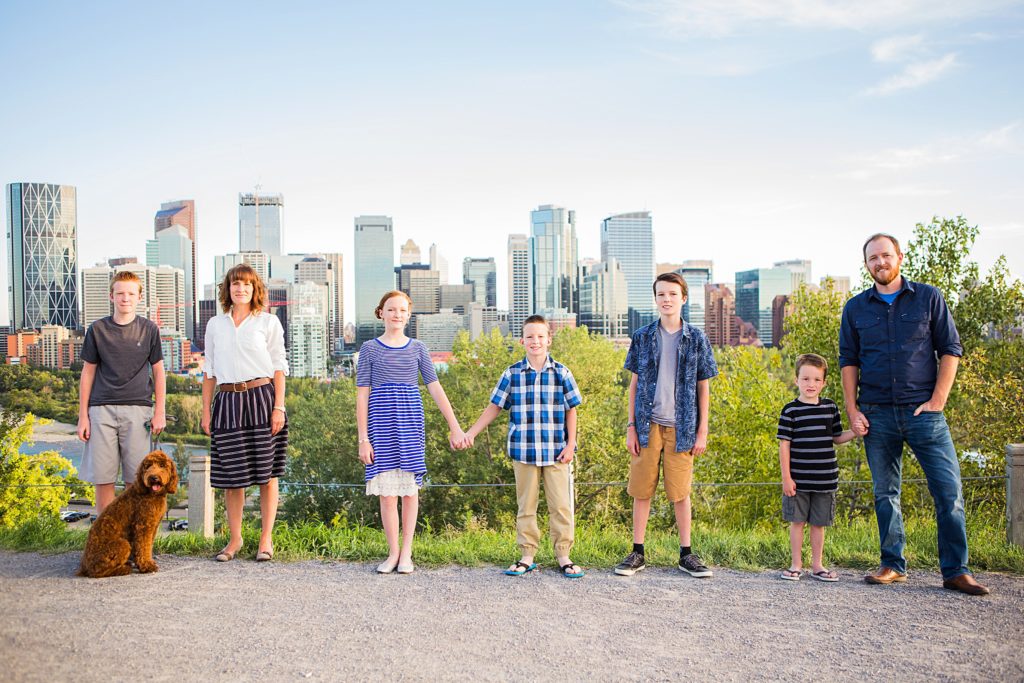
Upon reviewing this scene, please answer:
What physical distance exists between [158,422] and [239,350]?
0.82 m

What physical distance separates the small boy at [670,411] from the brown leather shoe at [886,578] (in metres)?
0.92

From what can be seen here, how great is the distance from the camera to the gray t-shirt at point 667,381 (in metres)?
4.62

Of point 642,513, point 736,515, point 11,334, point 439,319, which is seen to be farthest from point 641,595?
point 439,319

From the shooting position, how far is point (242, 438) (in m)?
4.84

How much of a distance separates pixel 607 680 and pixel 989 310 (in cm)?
1762

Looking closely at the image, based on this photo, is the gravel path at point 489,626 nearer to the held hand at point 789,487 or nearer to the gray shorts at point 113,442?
the held hand at point 789,487

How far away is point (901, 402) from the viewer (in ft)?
14.4

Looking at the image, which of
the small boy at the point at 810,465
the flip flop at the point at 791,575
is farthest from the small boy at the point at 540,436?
the small boy at the point at 810,465

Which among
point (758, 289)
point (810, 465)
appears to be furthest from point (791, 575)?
point (758, 289)

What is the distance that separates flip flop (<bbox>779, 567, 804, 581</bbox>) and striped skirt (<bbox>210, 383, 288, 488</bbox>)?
3.27 m

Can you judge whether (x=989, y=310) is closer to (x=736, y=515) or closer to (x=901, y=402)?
(x=736, y=515)

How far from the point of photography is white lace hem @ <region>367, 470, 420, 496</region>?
462 cm

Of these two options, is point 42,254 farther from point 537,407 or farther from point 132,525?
point 537,407

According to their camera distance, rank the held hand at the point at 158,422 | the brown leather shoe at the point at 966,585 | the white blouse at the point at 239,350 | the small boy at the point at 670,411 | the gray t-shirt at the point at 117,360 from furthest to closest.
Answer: the held hand at the point at 158,422 → the gray t-shirt at the point at 117,360 → the white blouse at the point at 239,350 → the small boy at the point at 670,411 → the brown leather shoe at the point at 966,585
